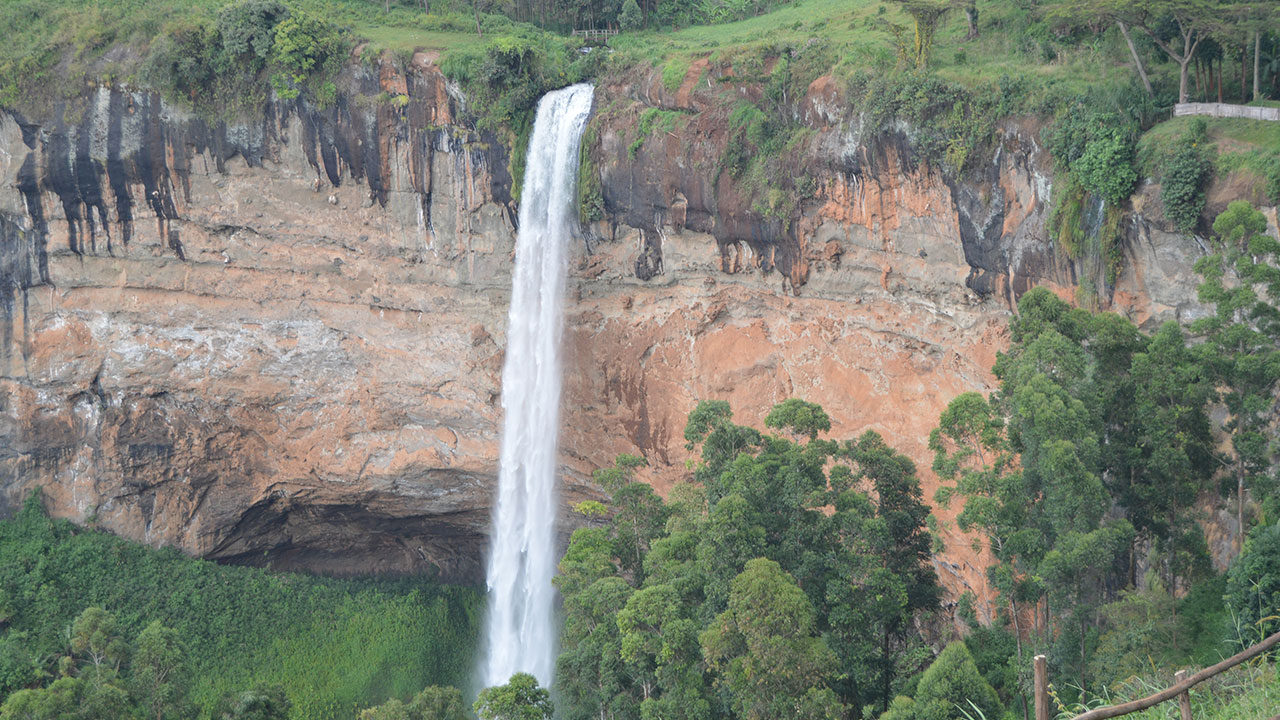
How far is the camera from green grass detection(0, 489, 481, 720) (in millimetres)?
26266

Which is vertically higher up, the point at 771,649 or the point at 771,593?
the point at 771,593

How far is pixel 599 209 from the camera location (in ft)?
79.3

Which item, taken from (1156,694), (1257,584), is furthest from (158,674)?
(1156,694)

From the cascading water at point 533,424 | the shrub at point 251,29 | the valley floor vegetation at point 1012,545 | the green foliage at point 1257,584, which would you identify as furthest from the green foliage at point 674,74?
the green foliage at point 1257,584

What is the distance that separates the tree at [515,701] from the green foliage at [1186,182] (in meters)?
11.4

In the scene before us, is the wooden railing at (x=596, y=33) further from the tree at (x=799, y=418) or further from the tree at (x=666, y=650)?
the tree at (x=666, y=650)

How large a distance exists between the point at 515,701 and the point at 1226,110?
45.1 feet

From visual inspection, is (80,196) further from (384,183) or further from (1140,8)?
(1140,8)

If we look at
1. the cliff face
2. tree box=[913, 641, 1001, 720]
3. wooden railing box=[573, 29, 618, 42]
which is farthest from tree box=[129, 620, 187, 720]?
wooden railing box=[573, 29, 618, 42]

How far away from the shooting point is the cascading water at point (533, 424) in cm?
2464

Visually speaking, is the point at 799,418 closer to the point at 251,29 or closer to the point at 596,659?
the point at 596,659

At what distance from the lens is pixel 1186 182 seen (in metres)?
16.0

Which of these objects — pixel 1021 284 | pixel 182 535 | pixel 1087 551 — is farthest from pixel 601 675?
pixel 182 535

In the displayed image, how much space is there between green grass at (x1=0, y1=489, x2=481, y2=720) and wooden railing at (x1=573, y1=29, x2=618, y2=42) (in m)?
15.3
